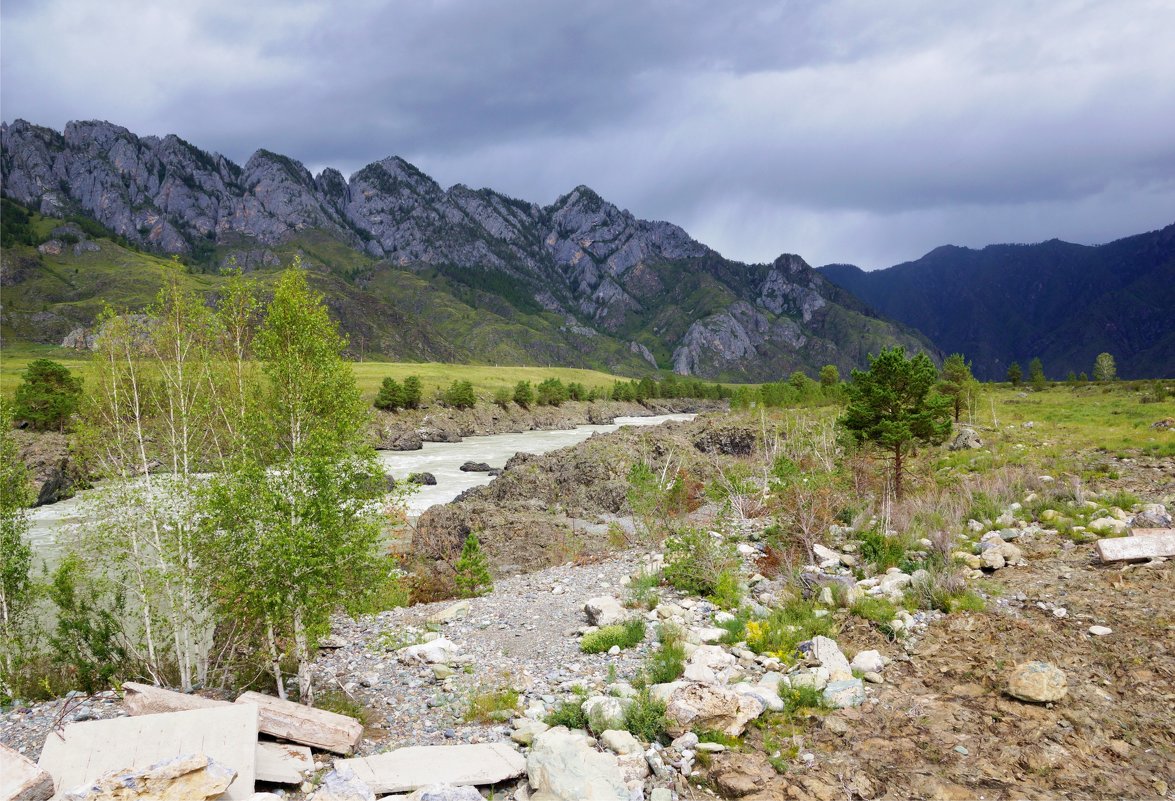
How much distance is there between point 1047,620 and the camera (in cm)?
1104

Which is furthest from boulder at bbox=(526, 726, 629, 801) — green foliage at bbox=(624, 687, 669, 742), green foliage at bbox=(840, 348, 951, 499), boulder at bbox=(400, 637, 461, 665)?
green foliage at bbox=(840, 348, 951, 499)

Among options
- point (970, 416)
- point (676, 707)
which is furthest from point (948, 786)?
point (970, 416)

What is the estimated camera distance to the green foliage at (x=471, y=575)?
69.9 ft

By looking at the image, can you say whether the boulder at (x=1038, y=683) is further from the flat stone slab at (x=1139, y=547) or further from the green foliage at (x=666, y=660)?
the flat stone slab at (x=1139, y=547)

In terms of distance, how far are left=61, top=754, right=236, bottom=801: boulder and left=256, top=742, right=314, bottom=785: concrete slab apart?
103cm

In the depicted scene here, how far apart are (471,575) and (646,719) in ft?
46.4

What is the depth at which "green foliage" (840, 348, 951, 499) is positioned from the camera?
22.4 meters

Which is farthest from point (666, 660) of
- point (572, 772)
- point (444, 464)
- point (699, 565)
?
point (444, 464)

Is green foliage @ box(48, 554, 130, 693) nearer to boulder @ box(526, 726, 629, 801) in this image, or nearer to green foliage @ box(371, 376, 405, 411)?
boulder @ box(526, 726, 629, 801)

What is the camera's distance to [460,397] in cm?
11375

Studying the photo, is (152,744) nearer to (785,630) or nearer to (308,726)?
(308,726)

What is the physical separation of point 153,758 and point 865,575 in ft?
48.9

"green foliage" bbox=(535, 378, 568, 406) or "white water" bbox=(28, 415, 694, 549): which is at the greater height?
"green foliage" bbox=(535, 378, 568, 406)

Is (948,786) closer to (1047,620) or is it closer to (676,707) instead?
(676,707)
